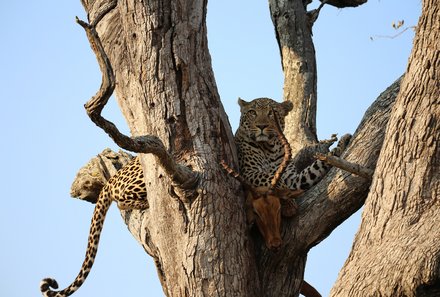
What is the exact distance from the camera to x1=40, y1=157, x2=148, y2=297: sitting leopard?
861cm

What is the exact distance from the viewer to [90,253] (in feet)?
29.6

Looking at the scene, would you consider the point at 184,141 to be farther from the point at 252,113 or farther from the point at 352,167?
the point at 252,113

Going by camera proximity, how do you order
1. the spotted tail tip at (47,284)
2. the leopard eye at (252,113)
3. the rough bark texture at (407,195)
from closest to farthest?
the rough bark texture at (407,195)
the spotted tail tip at (47,284)
the leopard eye at (252,113)

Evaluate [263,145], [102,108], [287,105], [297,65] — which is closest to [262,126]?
[263,145]

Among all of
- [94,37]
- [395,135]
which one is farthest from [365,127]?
[94,37]

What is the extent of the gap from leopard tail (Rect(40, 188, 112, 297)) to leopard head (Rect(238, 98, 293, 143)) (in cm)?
194

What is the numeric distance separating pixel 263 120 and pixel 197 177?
279 centimetres

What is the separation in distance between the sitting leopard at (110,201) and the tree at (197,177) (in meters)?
0.55

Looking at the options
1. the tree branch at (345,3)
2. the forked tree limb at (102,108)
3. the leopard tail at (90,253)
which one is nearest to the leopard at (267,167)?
the forked tree limb at (102,108)

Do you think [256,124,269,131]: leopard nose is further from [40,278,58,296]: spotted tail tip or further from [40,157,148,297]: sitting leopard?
[40,278,58,296]: spotted tail tip

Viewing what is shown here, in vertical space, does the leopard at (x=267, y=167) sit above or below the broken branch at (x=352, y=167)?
above

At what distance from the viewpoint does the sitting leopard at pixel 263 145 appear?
29.1 feet

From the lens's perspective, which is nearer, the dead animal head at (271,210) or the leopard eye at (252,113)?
the dead animal head at (271,210)

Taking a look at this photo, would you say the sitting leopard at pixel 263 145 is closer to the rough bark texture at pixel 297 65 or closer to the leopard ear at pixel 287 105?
the leopard ear at pixel 287 105
